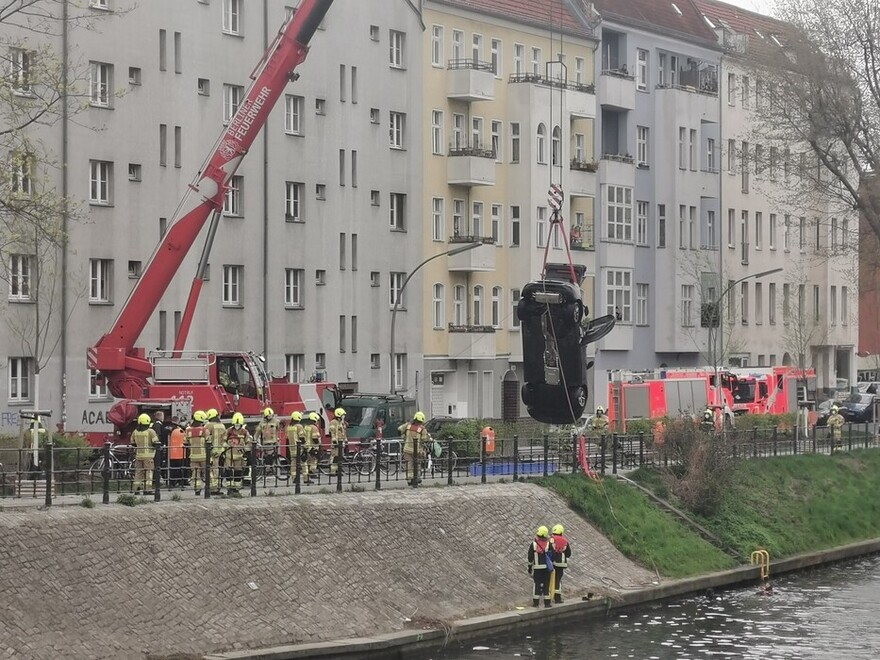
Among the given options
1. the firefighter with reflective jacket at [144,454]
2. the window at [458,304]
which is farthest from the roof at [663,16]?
the firefighter with reflective jacket at [144,454]

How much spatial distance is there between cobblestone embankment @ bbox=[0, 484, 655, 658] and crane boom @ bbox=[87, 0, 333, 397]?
335 inches

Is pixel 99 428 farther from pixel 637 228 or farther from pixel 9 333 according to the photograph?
pixel 637 228

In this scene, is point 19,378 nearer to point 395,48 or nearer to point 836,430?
point 395,48

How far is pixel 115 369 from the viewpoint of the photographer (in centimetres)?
4281

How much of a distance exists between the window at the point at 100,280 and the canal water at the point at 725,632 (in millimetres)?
24688

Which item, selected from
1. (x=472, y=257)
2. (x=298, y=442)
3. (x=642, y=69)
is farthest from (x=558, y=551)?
(x=642, y=69)

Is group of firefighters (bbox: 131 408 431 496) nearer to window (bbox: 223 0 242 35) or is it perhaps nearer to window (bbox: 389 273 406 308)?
window (bbox: 223 0 242 35)

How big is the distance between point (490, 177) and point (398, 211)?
4525 millimetres

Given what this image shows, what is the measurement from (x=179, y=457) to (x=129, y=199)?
2441 cm

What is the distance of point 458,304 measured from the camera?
73562 mm

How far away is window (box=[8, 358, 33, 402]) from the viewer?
55.1 metres

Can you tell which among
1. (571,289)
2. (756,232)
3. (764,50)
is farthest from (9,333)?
(756,232)

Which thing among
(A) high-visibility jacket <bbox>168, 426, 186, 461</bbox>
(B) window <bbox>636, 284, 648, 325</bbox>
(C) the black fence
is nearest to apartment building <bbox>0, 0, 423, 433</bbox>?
(C) the black fence

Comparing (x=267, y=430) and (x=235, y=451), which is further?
(x=267, y=430)
